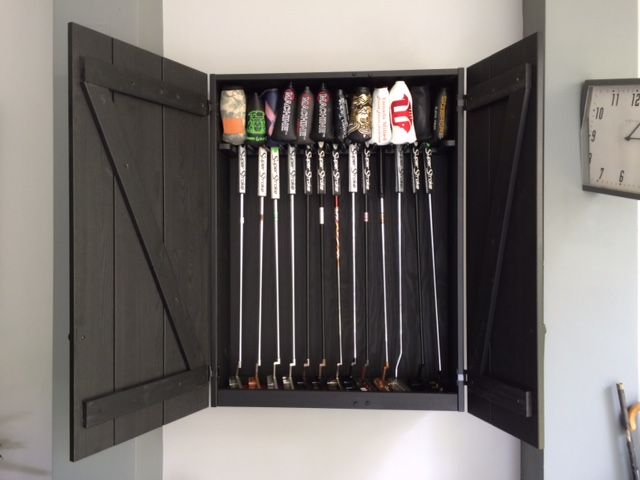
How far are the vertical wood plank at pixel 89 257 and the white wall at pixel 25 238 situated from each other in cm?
69

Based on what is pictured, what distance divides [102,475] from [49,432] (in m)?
0.39

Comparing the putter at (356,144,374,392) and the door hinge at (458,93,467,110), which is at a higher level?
the door hinge at (458,93,467,110)

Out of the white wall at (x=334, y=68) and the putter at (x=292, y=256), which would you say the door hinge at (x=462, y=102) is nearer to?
the white wall at (x=334, y=68)

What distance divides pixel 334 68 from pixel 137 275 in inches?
48.4

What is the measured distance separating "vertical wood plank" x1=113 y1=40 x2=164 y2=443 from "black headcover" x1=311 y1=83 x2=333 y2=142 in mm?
563

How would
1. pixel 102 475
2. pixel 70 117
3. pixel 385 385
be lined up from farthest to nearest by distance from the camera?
pixel 385 385
pixel 102 475
pixel 70 117

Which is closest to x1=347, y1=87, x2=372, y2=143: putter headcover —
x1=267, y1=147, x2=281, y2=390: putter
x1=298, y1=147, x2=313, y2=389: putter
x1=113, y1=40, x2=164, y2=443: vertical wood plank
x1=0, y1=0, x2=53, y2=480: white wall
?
x1=298, y1=147, x2=313, y2=389: putter

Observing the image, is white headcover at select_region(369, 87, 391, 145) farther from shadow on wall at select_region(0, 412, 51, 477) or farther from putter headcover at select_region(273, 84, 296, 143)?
shadow on wall at select_region(0, 412, 51, 477)

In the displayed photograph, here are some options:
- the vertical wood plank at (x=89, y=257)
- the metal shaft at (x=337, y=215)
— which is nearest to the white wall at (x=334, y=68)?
the metal shaft at (x=337, y=215)

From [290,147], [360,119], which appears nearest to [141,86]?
[290,147]

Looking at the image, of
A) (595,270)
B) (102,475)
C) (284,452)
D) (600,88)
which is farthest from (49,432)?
(600,88)

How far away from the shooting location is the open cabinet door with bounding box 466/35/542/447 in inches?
51.4

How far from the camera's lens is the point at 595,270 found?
172cm

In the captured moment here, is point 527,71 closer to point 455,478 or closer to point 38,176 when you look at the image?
point 455,478
